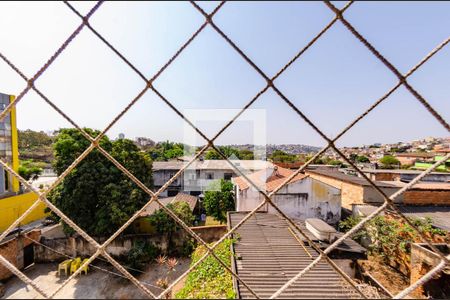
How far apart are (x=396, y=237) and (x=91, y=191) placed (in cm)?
558

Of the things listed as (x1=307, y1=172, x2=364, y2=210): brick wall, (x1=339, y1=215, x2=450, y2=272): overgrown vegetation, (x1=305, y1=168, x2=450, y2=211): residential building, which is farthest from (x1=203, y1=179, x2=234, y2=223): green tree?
(x1=339, y1=215, x2=450, y2=272): overgrown vegetation

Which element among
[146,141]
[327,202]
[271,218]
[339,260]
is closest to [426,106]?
[339,260]

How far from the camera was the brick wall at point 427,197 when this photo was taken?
580 centimetres

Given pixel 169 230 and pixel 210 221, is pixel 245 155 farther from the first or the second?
pixel 169 230

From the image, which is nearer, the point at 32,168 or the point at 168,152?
the point at 32,168

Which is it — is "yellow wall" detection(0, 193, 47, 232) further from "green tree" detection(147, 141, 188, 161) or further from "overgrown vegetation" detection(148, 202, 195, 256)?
"green tree" detection(147, 141, 188, 161)

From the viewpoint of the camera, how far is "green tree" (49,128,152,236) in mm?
5191

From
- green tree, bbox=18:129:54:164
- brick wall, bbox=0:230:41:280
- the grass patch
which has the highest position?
green tree, bbox=18:129:54:164

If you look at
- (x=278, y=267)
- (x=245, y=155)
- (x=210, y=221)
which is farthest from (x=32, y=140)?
(x=245, y=155)

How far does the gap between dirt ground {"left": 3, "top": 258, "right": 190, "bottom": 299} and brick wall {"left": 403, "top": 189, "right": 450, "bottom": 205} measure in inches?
206

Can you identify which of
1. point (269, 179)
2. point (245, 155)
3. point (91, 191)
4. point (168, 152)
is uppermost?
point (168, 152)

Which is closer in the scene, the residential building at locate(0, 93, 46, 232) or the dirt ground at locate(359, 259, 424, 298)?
the dirt ground at locate(359, 259, 424, 298)

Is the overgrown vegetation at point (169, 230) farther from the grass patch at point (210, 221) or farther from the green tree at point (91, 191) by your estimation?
the grass patch at point (210, 221)

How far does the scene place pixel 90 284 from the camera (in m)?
0.92
